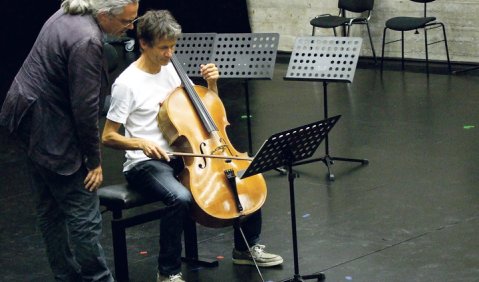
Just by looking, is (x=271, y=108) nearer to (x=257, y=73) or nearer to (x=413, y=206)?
(x=257, y=73)

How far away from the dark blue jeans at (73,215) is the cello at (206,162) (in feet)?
1.71

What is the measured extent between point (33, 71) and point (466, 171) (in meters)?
3.44

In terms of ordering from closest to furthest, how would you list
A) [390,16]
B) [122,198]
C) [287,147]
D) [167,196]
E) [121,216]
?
[287,147] < [167,196] < [122,198] < [121,216] < [390,16]

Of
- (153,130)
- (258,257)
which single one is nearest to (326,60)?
(258,257)

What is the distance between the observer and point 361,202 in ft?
20.0

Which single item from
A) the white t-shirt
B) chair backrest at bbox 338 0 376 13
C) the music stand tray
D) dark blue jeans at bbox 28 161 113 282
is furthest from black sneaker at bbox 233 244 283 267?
chair backrest at bbox 338 0 376 13

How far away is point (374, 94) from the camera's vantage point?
372 inches

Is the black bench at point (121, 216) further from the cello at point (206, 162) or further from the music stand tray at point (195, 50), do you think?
the music stand tray at point (195, 50)

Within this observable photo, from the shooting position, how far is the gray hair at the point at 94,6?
413cm

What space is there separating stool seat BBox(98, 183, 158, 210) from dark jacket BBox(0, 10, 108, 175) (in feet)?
1.69

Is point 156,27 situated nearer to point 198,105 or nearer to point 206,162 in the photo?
point 198,105

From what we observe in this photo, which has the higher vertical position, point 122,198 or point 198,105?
point 198,105

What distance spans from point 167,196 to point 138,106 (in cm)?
48

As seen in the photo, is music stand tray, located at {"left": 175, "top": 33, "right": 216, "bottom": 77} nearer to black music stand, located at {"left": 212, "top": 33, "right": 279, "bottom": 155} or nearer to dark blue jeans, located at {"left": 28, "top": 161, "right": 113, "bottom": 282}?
black music stand, located at {"left": 212, "top": 33, "right": 279, "bottom": 155}
